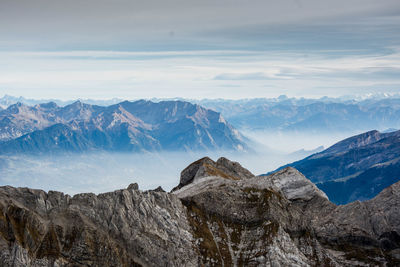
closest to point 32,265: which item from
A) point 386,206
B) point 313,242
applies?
point 313,242

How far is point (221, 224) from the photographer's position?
151m

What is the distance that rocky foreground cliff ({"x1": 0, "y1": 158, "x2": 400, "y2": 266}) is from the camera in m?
123

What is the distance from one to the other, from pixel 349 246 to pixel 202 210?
57596 millimetres

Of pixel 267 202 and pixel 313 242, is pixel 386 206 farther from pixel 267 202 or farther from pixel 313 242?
pixel 267 202

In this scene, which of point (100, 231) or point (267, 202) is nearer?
point (100, 231)

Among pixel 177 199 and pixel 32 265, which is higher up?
pixel 177 199

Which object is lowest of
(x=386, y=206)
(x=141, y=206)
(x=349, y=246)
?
(x=349, y=246)

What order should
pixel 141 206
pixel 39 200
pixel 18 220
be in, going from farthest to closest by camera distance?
pixel 141 206 < pixel 39 200 < pixel 18 220

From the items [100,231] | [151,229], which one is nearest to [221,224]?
[151,229]

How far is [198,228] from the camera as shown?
146125 mm

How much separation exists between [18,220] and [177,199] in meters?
55.2

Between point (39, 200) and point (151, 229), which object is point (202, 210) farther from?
point (39, 200)

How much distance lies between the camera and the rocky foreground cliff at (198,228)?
403 feet

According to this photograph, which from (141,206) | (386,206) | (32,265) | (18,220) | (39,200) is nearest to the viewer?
(32,265)
